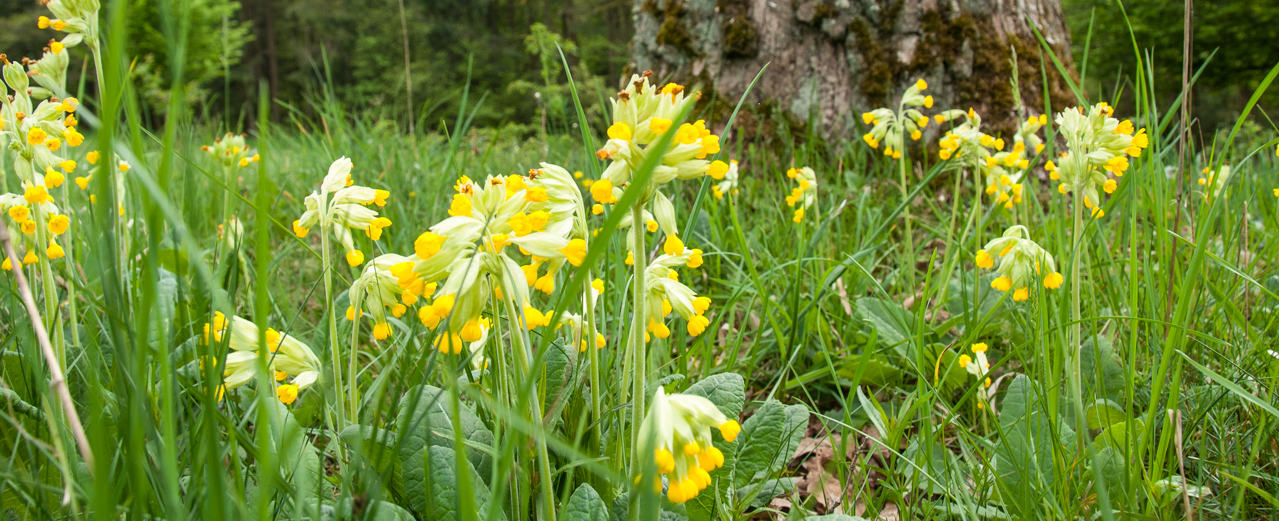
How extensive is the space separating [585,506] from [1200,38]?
75.6 feet

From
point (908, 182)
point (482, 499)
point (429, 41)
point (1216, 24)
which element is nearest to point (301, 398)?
point (482, 499)

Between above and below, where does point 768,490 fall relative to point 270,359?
below

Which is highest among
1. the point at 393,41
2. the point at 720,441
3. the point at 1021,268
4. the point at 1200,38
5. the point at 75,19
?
the point at 75,19

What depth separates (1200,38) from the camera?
18.0 meters

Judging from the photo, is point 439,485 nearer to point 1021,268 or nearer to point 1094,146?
point 1021,268

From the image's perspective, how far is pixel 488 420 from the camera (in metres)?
1.17

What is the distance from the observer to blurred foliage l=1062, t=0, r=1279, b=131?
664 inches

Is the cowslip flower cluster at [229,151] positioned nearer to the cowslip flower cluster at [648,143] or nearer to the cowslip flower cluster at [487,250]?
the cowslip flower cluster at [487,250]

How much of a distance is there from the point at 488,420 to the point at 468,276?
41 cm

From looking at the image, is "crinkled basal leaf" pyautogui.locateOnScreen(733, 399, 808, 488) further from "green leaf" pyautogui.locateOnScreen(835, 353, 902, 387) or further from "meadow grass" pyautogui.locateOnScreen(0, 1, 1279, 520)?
"green leaf" pyautogui.locateOnScreen(835, 353, 902, 387)

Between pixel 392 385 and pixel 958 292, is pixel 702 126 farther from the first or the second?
pixel 958 292

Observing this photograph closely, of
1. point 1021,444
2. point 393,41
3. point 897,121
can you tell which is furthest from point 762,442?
point 393,41

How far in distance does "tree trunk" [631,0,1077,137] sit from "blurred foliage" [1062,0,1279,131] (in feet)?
48.0

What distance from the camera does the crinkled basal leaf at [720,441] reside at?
3.56ft
